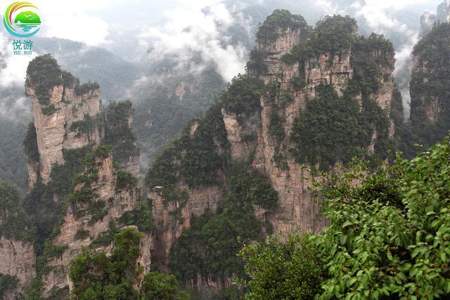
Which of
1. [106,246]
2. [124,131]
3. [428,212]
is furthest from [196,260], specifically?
A: [428,212]

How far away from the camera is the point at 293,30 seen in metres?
50.3

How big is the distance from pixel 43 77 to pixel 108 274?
2673cm

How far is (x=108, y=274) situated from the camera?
18.3 m

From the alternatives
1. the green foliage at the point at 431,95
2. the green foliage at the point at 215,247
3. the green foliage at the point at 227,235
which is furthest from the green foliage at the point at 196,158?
the green foliage at the point at 431,95

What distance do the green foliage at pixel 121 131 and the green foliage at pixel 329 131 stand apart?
22.5 metres

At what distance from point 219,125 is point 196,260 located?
12.6m

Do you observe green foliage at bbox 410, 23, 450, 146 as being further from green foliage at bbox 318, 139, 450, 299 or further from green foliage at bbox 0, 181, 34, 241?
green foliage at bbox 318, 139, 450, 299

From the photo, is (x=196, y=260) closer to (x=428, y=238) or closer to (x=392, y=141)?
(x=392, y=141)

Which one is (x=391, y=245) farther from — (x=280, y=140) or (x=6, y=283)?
(x=6, y=283)

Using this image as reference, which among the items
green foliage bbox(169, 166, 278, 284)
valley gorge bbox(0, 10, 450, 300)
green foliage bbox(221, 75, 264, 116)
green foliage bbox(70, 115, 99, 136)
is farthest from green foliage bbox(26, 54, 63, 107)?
green foliage bbox(169, 166, 278, 284)

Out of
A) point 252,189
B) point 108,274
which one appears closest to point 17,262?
point 108,274

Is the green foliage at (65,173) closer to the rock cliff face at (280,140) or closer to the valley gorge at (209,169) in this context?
the valley gorge at (209,169)

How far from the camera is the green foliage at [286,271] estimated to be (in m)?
8.96

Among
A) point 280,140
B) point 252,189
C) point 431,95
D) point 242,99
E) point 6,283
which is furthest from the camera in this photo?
point 431,95
